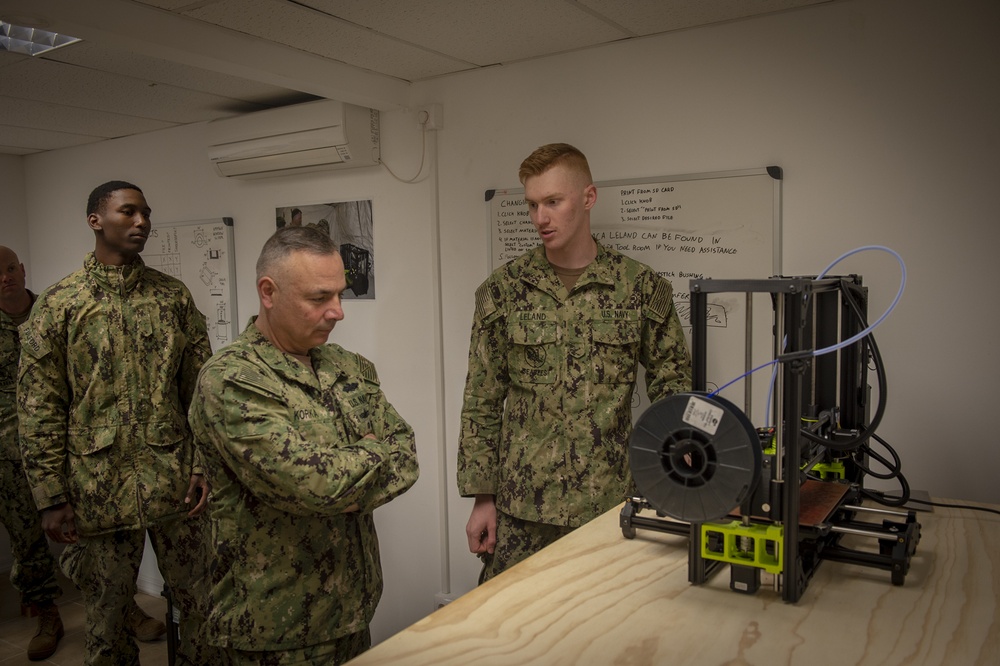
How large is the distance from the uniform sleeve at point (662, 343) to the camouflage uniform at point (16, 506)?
3128 mm

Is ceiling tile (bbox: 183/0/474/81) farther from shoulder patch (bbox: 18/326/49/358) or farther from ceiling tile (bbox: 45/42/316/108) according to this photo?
shoulder patch (bbox: 18/326/49/358)

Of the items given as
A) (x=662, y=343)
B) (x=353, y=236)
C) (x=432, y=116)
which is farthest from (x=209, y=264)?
(x=662, y=343)

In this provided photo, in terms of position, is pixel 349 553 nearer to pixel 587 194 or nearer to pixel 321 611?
pixel 321 611

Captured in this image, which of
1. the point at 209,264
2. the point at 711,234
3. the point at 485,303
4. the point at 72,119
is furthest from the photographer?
the point at 209,264

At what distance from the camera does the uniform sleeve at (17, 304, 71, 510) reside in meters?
2.68

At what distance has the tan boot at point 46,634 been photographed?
3521 mm

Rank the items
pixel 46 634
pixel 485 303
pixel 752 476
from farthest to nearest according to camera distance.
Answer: pixel 46 634, pixel 485 303, pixel 752 476

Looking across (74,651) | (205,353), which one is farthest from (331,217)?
(74,651)

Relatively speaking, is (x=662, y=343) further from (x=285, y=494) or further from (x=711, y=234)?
(x=285, y=494)

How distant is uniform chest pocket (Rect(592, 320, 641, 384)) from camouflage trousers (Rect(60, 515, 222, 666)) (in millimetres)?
1637

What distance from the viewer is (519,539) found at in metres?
2.40

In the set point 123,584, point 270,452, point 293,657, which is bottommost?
point 123,584

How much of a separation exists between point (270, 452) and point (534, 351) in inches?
38.7

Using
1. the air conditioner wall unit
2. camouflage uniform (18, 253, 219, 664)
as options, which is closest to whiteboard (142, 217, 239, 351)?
the air conditioner wall unit
